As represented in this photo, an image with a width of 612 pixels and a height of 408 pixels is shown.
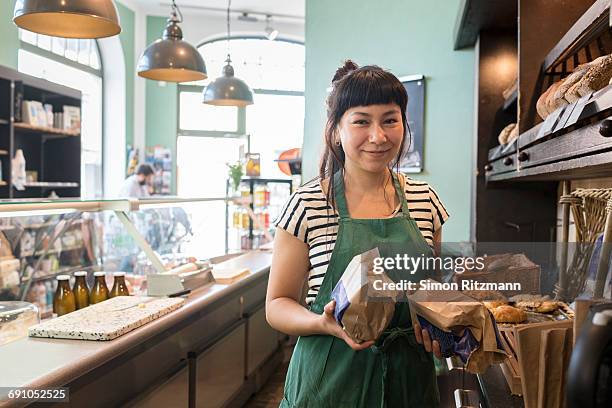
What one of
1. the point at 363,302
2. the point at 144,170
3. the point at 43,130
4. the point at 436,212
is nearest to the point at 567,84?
the point at 436,212

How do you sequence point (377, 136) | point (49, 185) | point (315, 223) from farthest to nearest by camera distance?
point (49, 185), point (315, 223), point (377, 136)

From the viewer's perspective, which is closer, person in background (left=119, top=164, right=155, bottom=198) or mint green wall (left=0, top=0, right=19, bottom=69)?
mint green wall (left=0, top=0, right=19, bottom=69)

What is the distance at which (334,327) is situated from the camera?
1.24m

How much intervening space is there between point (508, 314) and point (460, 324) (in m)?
0.21

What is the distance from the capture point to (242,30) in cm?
1033

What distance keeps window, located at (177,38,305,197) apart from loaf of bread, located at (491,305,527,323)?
9402 millimetres

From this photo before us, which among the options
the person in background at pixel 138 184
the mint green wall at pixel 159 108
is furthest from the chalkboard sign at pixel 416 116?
the mint green wall at pixel 159 108

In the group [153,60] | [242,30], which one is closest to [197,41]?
[242,30]

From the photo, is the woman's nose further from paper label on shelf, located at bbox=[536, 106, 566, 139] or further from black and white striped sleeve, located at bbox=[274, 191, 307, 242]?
paper label on shelf, located at bbox=[536, 106, 566, 139]

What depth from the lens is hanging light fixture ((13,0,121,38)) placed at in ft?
8.79

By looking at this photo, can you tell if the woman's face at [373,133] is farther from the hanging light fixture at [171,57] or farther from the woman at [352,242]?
the hanging light fixture at [171,57]

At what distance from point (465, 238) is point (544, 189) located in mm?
1290

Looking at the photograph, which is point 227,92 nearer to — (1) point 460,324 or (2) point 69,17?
(2) point 69,17

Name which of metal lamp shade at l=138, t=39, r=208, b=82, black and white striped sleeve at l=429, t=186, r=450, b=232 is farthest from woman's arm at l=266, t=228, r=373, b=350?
metal lamp shade at l=138, t=39, r=208, b=82
